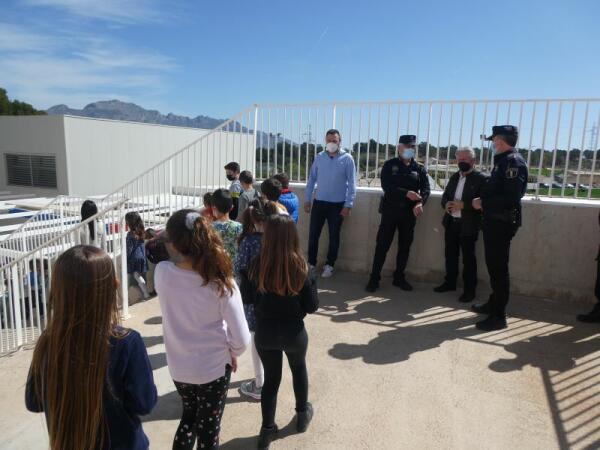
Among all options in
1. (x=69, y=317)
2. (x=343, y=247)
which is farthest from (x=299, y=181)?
(x=69, y=317)

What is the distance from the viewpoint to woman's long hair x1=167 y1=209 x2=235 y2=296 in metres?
2.21

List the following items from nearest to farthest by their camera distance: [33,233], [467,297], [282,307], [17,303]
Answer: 1. [282,307]
2. [17,303]
3. [467,297]
4. [33,233]

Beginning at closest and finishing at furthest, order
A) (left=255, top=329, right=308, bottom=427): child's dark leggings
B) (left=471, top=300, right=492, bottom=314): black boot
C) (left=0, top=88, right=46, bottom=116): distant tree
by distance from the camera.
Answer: (left=255, top=329, right=308, bottom=427): child's dark leggings < (left=471, top=300, right=492, bottom=314): black boot < (left=0, top=88, right=46, bottom=116): distant tree

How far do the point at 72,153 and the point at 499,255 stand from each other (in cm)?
1664

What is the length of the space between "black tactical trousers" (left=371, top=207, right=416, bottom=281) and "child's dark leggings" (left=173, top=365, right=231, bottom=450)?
3734 millimetres

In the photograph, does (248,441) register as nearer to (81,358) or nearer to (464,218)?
(81,358)

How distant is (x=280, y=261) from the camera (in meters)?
2.54

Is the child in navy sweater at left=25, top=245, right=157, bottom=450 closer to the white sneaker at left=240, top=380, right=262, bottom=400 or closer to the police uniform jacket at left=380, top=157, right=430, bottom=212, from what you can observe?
the white sneaker at left=240, top=380, right=262, bottom=400

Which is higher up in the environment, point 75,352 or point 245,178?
point 245,178

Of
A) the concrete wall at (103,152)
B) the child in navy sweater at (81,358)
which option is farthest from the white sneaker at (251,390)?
Answer: the concrete wall at (103,152)

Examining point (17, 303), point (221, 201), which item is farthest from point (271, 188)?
point (17, 303)

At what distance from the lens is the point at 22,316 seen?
220 inches

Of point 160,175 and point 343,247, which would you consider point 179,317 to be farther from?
point 160,175

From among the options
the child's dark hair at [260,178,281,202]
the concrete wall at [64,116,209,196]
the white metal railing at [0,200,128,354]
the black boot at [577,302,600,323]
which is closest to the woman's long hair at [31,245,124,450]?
the child's dark hair at [260,178,281,202]
